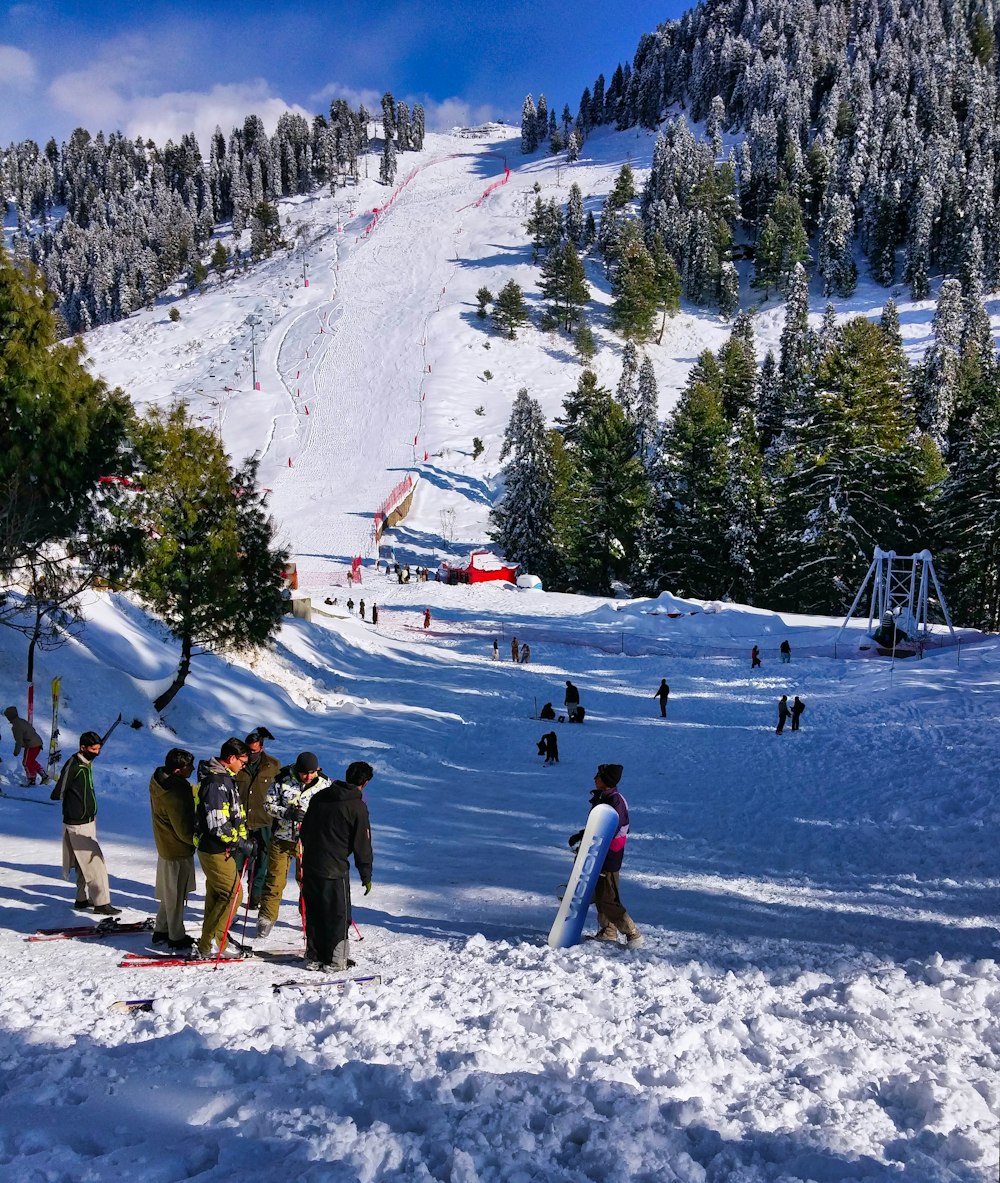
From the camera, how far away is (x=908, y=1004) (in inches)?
229

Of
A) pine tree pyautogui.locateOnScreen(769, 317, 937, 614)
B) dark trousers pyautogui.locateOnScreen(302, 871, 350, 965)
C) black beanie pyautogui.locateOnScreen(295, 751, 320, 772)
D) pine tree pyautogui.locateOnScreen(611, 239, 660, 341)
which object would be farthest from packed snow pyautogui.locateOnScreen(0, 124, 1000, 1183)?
pine tree pyautogui.locateOnScreen(611, 239, 660, 341)

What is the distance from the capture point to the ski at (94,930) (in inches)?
277

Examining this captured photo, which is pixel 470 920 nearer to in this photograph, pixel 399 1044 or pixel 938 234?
pixel 399 1044

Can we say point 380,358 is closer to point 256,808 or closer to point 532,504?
point 532,504

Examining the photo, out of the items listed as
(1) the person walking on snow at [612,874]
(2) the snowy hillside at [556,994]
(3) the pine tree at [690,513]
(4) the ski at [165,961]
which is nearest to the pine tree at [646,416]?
(3) the pine tree at [690,513]

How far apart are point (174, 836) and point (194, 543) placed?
11.8 m

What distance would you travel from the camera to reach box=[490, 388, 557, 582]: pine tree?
2094 inches

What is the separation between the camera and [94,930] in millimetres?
7160

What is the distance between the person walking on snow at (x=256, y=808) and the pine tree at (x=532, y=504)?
1803 inches

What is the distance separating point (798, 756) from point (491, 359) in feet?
269

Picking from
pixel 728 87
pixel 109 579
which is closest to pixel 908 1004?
pixel 109 579

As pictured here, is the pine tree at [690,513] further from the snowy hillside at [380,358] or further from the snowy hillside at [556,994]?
the snowy hillside at [556,994]

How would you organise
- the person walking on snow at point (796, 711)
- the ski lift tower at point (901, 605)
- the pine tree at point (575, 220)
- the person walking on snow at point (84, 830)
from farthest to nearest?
the pine tree at point (575, 220), the ski lift tower at point (901, 605), the person walking on snow at point (796, 711), the person walking on snow at point (84, 830)

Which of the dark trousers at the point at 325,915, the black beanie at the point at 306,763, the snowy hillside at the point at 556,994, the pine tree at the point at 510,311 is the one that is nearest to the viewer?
the snowy hillside at the point at 556,994
